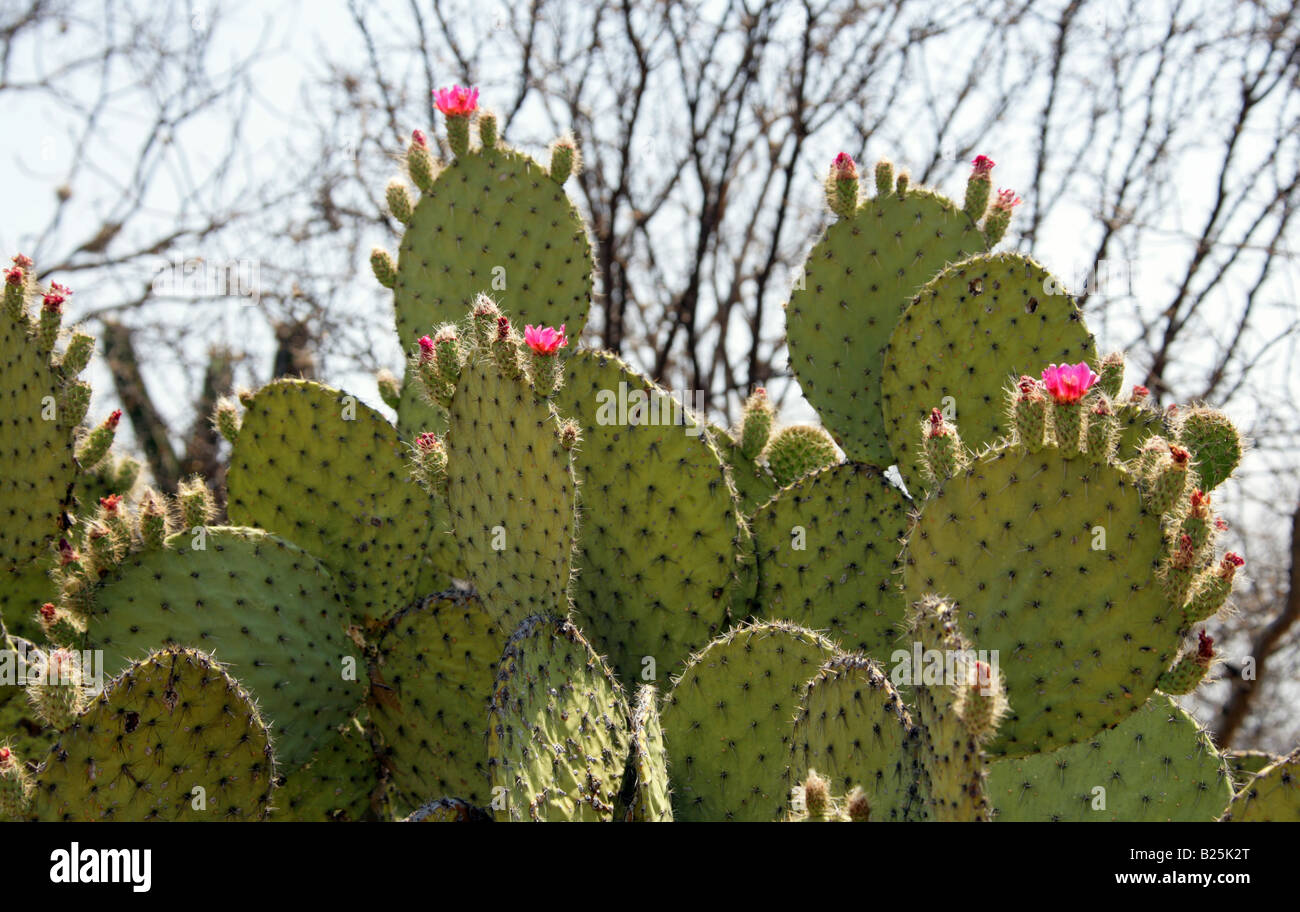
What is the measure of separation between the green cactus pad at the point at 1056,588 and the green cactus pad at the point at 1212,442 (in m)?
0.58

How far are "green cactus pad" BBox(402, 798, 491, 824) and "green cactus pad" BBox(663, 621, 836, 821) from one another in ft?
1.67

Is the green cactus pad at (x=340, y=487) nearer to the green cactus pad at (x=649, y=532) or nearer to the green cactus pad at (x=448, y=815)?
the green cactus pad at (x=649, y=532)

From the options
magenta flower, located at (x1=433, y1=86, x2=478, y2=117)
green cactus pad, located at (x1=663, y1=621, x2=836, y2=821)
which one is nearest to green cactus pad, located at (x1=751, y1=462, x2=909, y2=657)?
green cactus pad, located at (x1=663, y1=621, x2=836, y2=821)

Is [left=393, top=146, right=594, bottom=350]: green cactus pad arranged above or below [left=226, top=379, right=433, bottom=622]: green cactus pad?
above

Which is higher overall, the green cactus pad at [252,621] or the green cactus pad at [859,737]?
the green cactus pad at [252,621]

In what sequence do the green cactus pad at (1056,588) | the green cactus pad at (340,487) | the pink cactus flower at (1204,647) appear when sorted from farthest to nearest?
the green cactus pad at (340,487) → the pink cactus flower at (1204,647) → the green cactus pad at (1056,588)

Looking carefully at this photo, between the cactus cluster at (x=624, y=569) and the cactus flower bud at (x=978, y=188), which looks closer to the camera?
the cactus cluster at (x=624, y=569)

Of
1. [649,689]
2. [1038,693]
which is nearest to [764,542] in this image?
[649,689]

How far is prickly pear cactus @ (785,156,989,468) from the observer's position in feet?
11.1

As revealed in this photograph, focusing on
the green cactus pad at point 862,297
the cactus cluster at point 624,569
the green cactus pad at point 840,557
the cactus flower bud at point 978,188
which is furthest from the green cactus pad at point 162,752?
the cactus flower bud at point 978,188

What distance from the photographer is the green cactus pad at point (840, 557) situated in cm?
297

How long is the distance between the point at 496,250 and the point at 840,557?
1.31 metres

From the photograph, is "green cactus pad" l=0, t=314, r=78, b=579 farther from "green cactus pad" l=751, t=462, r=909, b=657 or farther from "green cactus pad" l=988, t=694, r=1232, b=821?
"green cactus pad" l=988, t=694, r=1232, b=821
